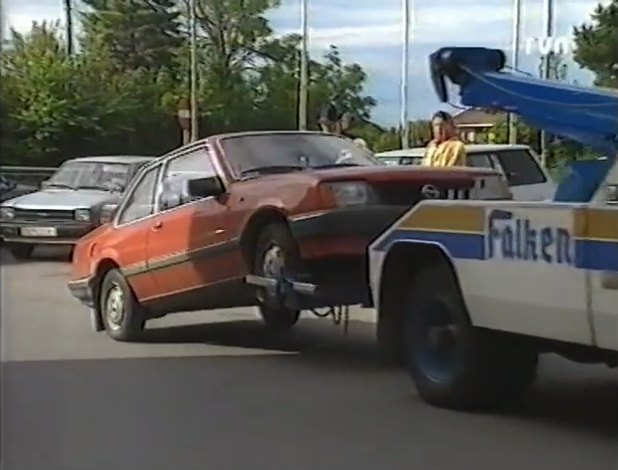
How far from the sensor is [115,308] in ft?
39.5

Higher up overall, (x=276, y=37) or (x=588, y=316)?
(x=276, y=37)

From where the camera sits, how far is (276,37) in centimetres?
1078

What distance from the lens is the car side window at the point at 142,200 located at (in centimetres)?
1174

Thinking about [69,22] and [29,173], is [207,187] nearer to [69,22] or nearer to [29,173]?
[69,22]

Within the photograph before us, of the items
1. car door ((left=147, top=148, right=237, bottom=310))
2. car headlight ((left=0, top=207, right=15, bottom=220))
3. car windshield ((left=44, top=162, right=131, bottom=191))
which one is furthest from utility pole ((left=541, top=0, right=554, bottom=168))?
car headlight ((left=0, top=207, right=15, bottom=220))

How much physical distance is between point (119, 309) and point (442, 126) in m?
3.01

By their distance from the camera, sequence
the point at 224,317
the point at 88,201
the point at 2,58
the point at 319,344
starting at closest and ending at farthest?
the point at 2,58
the point at 319,344
the point at 224,317
the point at 88,201

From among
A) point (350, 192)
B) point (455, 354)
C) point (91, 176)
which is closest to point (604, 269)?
point (455, 354)

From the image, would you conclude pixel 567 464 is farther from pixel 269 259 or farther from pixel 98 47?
pixel 98 47

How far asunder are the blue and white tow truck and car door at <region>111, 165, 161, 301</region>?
2.98m

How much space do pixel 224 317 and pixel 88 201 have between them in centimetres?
457

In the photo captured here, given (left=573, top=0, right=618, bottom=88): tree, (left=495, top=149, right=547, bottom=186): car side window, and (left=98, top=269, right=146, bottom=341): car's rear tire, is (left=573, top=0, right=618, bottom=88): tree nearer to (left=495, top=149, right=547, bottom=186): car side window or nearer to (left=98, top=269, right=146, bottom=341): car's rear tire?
(left=495, top=149, right=547, bottom=186): car side window

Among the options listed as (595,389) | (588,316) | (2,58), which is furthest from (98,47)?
(588,316)

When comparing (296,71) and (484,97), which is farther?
(296,71)
